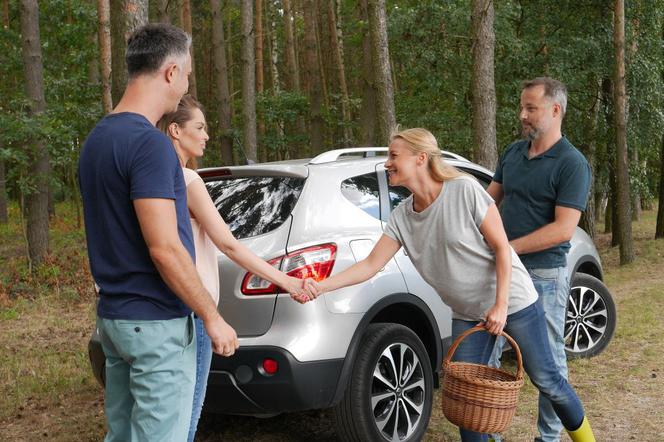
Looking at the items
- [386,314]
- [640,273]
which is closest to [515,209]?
[386,314]

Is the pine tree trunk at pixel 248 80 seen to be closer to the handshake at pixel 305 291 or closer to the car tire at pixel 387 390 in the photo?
the car tire at pixel 387 390

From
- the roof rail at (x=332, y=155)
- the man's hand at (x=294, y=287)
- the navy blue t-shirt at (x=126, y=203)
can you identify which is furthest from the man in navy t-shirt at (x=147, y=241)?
the roof rail at (x=332, y=155)

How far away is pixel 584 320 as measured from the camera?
6.76 metres

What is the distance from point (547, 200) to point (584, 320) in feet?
9.37

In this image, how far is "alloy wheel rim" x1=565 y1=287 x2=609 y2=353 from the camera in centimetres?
662

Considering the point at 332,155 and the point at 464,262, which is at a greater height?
the point at 332,155

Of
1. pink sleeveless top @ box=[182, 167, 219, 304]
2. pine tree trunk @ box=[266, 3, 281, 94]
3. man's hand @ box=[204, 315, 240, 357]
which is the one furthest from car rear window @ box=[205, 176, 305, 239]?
pine tree trunk @ box=[266, 3, 281, 94]

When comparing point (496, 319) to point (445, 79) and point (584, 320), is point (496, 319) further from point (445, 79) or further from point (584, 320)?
point (445, 79)

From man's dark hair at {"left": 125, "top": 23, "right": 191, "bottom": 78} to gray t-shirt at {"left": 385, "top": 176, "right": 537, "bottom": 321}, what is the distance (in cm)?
153

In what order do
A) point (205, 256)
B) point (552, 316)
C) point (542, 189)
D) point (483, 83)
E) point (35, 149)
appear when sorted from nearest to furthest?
point (205, 256), point (542, 189), point (552, 316), point (483, 83), point (35, 149)

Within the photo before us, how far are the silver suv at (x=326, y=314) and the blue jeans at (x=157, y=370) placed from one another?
1.36 m

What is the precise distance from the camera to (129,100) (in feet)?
8.59

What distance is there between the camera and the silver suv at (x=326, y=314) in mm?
4051

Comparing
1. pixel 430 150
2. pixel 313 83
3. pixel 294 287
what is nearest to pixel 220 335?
pixel 294 287
